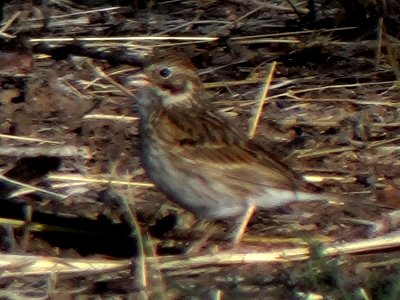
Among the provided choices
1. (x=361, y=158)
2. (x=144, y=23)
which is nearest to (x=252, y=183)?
(x=361, y=158)

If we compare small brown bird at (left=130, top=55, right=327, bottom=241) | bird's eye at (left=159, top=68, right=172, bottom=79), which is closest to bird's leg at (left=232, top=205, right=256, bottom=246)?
small brown bird at (left=130, top=55, right=327, bottom=241)

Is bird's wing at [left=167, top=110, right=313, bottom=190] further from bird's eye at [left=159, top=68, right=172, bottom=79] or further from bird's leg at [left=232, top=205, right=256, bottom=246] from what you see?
bird's eye at [left=159, top=68, right=172, bottom=79]

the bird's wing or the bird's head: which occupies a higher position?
the bird's head

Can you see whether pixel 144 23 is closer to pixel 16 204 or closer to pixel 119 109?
pixel 119 109

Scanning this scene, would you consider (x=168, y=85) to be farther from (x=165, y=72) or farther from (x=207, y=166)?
(x=207, y=166)

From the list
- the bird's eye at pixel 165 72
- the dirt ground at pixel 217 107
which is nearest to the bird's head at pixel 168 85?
the bird's eye at pixel 165 72

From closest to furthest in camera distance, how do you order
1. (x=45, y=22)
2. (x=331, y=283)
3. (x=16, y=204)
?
(x=331, y=283) < (x=16, y=204) < (x=45, y=22)

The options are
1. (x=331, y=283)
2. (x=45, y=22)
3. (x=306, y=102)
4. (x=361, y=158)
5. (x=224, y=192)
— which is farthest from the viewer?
(x=45, y=22)
